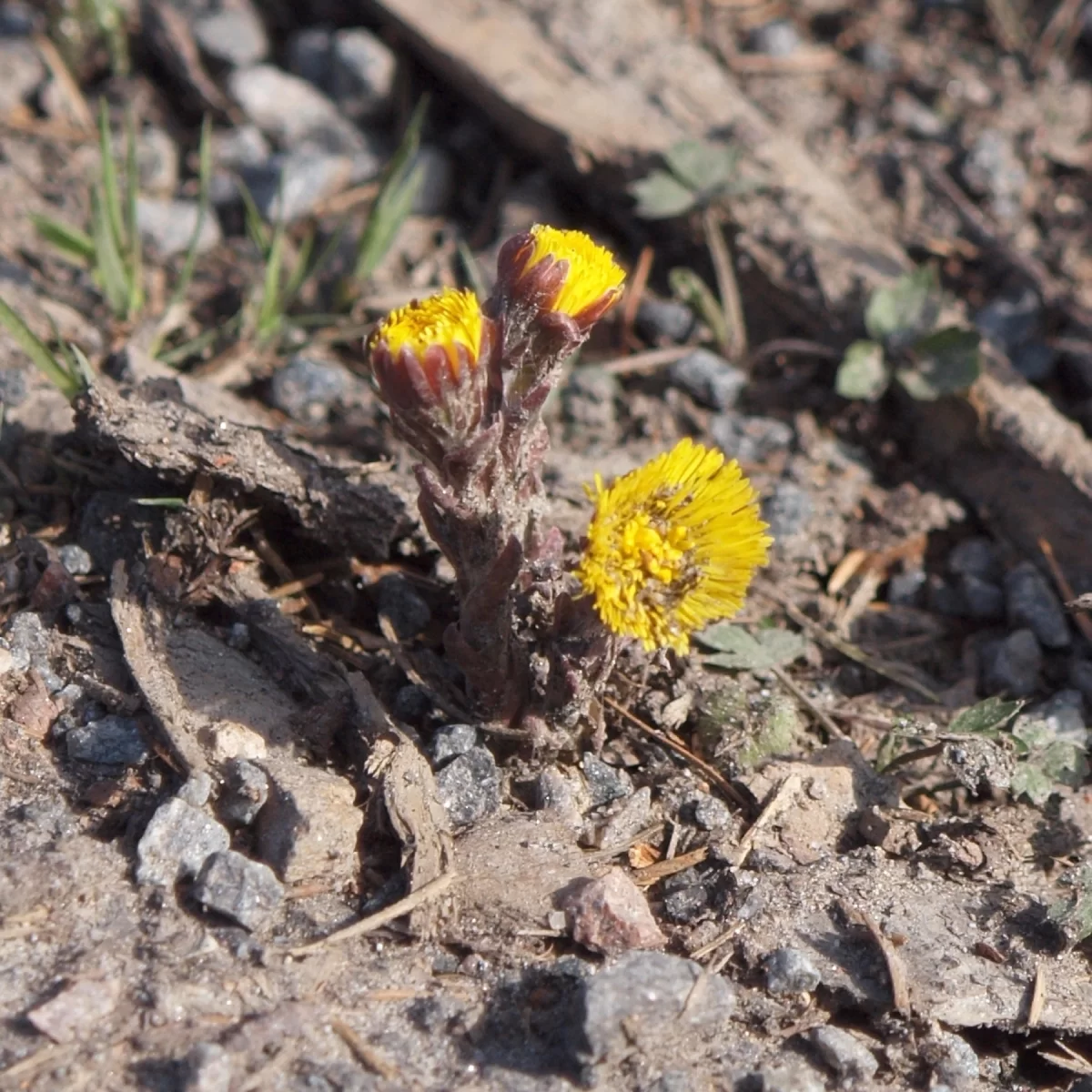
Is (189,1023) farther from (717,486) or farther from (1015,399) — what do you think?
(1015,399)

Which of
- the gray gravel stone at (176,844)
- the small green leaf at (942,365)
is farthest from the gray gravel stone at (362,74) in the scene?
the gray gravel stone at (176,844)

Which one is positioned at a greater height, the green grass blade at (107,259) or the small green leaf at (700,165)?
the small green leaf at (700,165)

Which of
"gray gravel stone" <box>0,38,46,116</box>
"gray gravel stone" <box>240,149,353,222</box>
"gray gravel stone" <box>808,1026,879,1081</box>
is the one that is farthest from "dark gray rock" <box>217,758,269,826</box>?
"gray gravel stone" <box>0,38,46,116</box>

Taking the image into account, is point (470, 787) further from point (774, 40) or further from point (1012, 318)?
point (774, 40)

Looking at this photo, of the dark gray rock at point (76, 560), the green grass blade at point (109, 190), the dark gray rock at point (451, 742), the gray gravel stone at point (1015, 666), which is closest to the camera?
the dark gray rock at point (451, 742)

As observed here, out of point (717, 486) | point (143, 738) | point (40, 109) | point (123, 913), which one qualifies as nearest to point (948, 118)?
point (717, 486)

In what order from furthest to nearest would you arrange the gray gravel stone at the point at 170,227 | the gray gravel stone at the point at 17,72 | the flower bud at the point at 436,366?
1. the gray gravel stone at the point at 17,72
2. the gray gravel stone at the point at 170,227
3. the flower bud at the point at 436,366

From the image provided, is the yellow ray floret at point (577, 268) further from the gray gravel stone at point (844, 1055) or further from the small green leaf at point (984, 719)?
the gray gravel stone at point (844, 1055)
